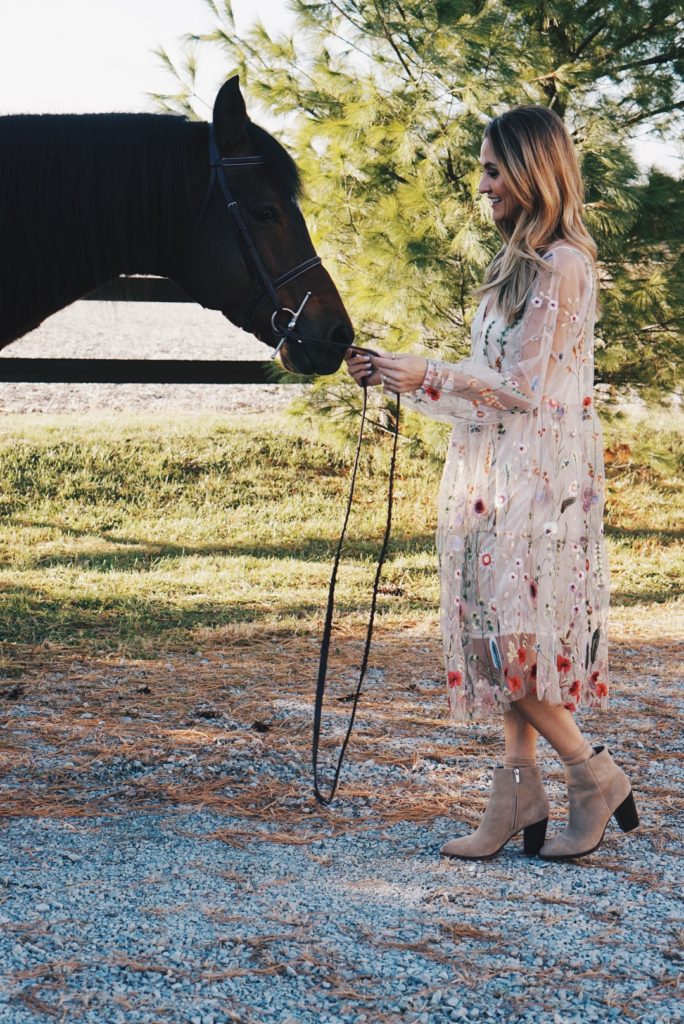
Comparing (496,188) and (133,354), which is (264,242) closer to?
(496,188)

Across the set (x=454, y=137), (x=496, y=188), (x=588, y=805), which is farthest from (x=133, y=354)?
(x=588, y=805)

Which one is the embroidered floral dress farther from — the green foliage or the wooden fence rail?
the wooden fence rail

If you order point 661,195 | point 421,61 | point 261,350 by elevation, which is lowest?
point 261,350

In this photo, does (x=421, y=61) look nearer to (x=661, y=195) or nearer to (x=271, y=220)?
(x=661, y=195)

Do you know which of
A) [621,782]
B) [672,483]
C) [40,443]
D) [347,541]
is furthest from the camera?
[672,483]

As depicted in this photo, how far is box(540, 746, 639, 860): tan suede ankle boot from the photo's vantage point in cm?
251

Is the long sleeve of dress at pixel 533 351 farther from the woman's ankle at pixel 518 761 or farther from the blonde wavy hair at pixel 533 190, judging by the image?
the woman's ankle at pixel 518 761

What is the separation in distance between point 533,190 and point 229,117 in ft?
2.94

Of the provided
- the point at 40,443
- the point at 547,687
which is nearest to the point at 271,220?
the point at 547,687

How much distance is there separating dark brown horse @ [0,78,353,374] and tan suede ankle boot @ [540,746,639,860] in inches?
48.7

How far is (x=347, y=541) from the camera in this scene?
259 inches

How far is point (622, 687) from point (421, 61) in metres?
3.89

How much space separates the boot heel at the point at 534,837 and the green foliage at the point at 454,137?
3729 mm

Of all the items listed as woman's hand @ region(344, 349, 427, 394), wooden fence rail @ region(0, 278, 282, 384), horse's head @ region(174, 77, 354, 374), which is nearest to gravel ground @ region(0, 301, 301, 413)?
wooden fence rail @ region(0, 278, 282, 384)
